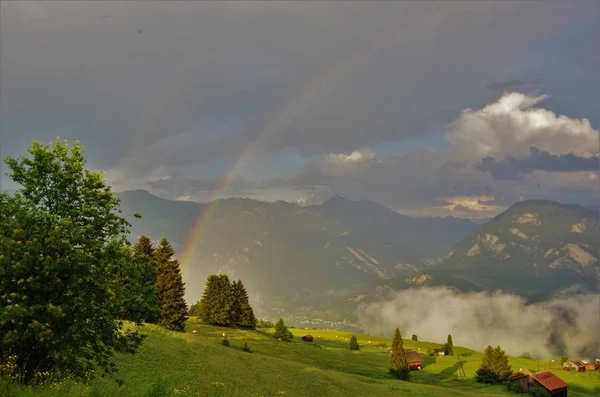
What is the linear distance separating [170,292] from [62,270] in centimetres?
6716

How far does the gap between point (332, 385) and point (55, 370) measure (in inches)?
1462

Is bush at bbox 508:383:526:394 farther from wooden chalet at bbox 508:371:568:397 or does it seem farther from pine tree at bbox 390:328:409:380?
pine tree at bbox 390:328:409:380

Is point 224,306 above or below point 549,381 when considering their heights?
above

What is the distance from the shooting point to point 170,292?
83.2 m

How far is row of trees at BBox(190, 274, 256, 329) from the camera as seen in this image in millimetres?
116188

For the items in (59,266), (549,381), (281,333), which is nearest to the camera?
(59,266)

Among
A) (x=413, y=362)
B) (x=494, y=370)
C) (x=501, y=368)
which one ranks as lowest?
(x=413, y=362)

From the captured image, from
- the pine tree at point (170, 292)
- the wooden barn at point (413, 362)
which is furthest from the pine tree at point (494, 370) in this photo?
the pine tree at point (170, 292)

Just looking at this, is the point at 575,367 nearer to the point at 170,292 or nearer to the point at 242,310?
the point at 242,310

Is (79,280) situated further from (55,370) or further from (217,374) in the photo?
(217,374)

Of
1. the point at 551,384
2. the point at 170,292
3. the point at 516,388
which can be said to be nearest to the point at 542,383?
the point at 551,384

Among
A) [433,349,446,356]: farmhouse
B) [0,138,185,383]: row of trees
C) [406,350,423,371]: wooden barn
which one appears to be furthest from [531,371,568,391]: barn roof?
[0,138,185,383]: row of trees

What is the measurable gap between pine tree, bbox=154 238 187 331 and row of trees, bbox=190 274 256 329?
101 feet

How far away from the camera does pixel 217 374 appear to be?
4288cm
